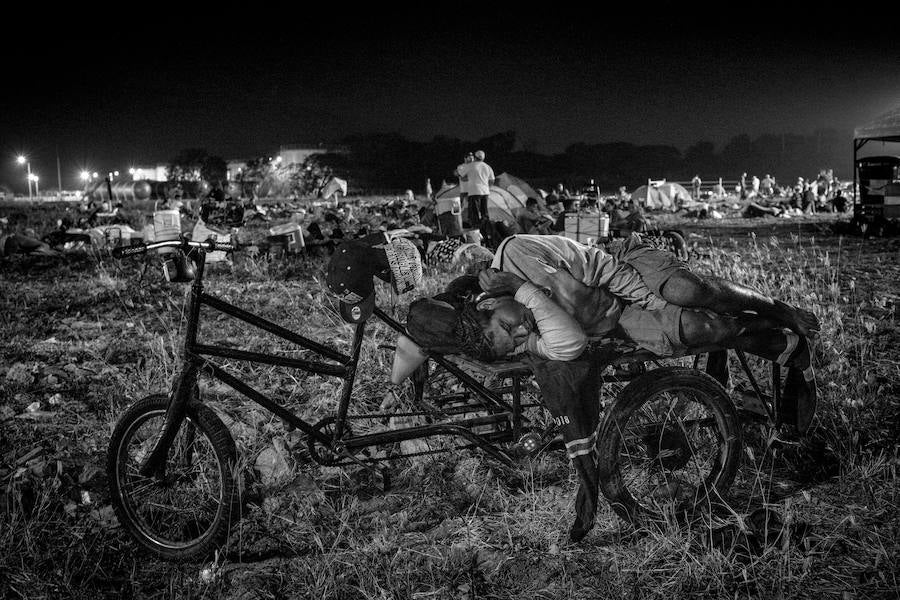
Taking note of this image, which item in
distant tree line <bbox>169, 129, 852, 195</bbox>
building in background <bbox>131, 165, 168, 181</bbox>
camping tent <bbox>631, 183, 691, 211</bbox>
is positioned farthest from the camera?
building in background <bbox>131, 165, 168, 181</bbox>

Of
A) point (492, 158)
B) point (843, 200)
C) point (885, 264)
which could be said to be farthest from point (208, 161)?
point (885, 264)

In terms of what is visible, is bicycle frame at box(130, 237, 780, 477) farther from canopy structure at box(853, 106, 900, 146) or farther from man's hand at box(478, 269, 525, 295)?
canopy structure at box(853, 106, 900, 146)

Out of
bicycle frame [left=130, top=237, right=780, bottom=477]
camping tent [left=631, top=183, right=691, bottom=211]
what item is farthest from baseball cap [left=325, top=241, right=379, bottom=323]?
camping tent [left=631, top=183, right=691, bottom=211]

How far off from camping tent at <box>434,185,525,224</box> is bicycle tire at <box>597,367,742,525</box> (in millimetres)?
9144

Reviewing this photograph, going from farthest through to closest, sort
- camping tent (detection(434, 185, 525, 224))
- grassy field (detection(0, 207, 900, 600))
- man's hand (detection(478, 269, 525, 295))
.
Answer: camping tent (detection(434, 185, 525, 224)), man's hand (detection(478, 269, 525, 295)), grassy field (detection(0, 207, 900, 600))

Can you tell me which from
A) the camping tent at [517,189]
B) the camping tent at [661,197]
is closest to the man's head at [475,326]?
the camping tent at [517,189]

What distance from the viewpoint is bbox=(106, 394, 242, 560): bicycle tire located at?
8.50ft

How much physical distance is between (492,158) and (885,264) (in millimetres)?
75536

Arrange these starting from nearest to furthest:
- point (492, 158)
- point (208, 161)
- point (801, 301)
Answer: point (801, 301) → point (492, 158) → point (208, 161)

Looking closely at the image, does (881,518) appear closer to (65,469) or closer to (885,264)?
(65,469)

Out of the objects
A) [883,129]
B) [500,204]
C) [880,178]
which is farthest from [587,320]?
[883,129]

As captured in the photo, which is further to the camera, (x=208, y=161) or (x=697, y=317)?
(x=208, y=161)

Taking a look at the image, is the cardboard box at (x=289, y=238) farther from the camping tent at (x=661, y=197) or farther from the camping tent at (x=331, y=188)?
the camping tent at (x=331, y=188)

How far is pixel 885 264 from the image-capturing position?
9.35 metres
